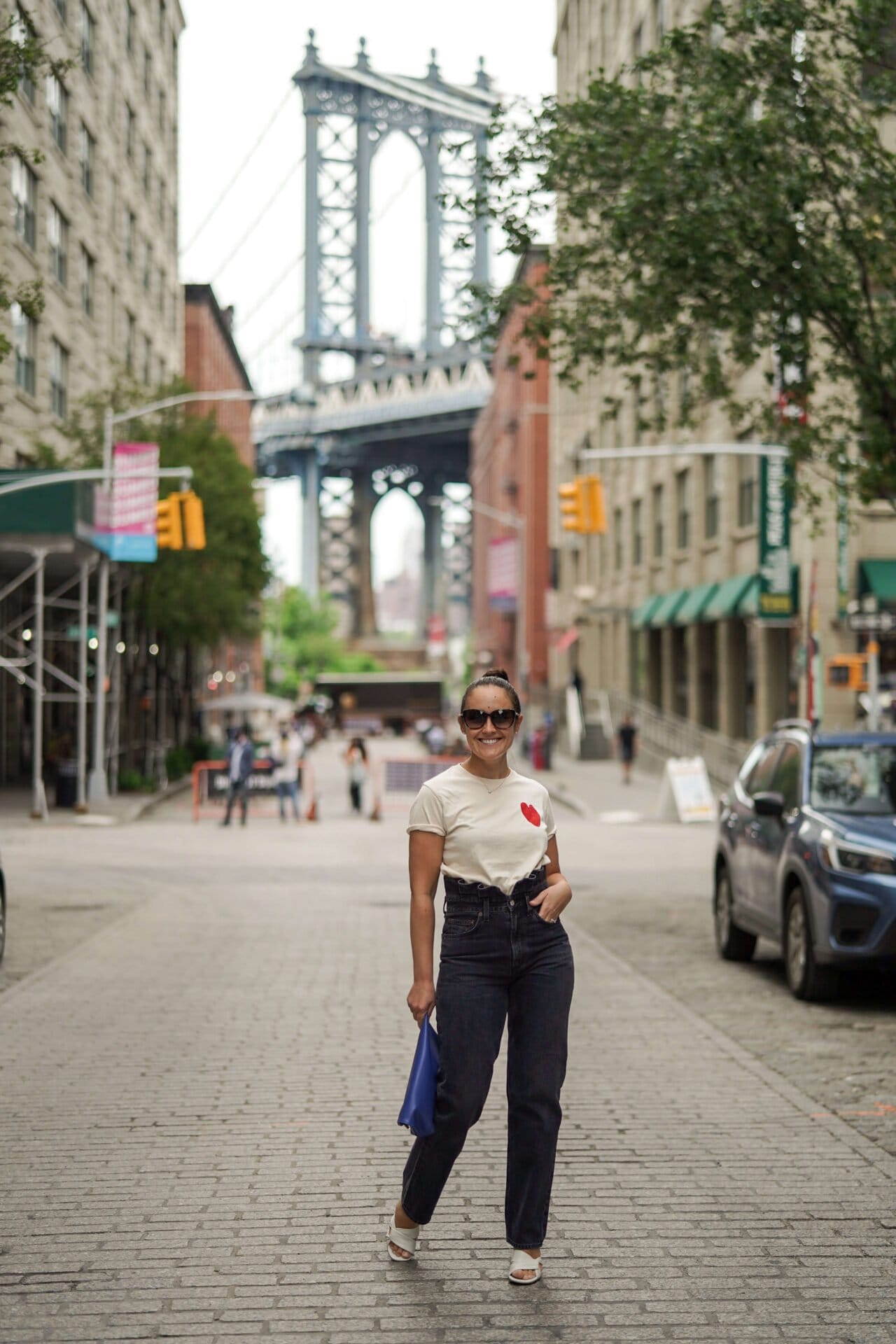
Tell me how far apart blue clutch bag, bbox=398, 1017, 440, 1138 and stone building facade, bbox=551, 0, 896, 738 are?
60.4 ft

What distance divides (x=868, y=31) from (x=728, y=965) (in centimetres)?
820

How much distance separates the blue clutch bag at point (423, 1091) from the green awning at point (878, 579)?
28677mm

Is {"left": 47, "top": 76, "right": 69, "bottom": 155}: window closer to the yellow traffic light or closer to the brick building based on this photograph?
the yellow traffic light

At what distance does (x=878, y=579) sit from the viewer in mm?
32875

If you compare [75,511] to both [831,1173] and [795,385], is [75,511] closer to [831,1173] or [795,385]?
[795,385]

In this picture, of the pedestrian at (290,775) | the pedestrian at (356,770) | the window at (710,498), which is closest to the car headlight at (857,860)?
the pedestrian at (290,775)

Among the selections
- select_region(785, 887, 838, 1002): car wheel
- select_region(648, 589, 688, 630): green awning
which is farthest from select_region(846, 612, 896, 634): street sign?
select_region(648, 589, 688, 630): green awning

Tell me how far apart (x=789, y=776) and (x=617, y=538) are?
153 feet

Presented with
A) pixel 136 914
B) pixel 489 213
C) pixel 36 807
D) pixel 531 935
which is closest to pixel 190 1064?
pixel 531 935

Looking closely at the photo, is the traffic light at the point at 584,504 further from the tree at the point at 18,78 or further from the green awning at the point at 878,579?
the tree at the point at 18,78

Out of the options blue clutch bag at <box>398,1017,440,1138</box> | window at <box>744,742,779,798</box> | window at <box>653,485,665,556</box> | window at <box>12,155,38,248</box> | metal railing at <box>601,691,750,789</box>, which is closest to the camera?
blue clutch bag at <box>398,1017,440,1138</box>

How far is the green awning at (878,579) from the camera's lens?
107 feet

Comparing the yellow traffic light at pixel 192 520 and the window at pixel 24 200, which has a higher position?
the window at pixel 24 200

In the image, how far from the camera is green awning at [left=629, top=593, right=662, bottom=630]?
49125 millimetres
